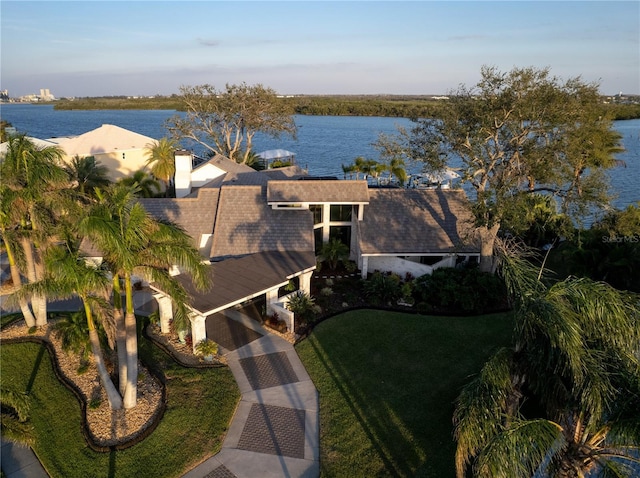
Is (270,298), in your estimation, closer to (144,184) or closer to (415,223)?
(415,223)

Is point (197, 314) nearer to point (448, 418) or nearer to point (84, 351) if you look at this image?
point (84, 351)

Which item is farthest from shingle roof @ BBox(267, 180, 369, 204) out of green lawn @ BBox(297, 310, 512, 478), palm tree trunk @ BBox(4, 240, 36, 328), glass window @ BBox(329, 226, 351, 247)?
palm tree trunk @ BBox(4, 240, 36, 328)

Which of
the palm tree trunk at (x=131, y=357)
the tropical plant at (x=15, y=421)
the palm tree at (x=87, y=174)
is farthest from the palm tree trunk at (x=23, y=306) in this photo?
the palm tree at (x=87, y=174)

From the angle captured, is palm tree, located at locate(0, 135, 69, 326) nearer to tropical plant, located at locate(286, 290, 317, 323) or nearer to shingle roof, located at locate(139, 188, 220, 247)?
shingle roof, located at locate(139, 188, 220, 247)

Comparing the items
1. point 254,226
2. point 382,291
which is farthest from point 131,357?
point 382,291

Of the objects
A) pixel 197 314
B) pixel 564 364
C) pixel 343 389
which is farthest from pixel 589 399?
pixel 197 314

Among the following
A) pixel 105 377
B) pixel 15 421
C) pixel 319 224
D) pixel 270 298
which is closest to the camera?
pixel 15 421
